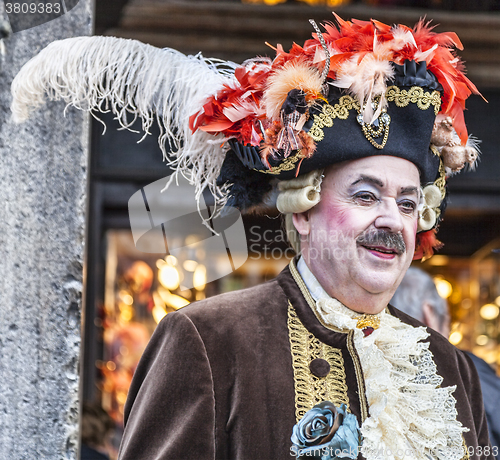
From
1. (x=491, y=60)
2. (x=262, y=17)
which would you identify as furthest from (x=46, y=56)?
(x=491, y=60)

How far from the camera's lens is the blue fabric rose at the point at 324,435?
1.76 meters

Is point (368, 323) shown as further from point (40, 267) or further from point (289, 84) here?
point (40, 267)

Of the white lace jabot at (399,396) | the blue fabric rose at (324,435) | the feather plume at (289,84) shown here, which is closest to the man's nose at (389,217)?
the white lace jabot at (399,396)

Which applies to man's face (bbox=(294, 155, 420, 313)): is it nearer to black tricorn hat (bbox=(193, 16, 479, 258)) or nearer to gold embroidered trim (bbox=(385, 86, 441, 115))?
black tricorn hat (bbox=(193, 16, 479, 258))

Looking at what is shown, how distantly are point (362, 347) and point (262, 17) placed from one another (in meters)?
3.06

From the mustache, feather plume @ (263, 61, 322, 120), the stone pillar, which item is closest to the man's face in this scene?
the mustache

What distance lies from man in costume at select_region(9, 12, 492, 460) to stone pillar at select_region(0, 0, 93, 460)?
0.12 meters

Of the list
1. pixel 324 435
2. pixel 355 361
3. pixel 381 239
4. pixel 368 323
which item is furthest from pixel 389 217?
pixel 324 435

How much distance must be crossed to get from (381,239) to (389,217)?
0.07 metres

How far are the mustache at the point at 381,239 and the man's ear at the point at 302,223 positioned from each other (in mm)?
201

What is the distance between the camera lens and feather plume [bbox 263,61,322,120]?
1954mm

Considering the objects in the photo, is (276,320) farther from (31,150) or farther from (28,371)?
(31,150)

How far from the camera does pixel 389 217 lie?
6.58ft

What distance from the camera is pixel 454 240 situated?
16.3 ft
